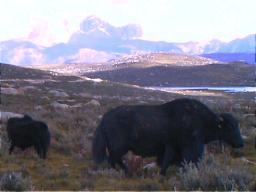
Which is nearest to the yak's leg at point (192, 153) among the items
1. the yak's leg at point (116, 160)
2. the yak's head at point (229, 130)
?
the yak's head at point (229, 130)

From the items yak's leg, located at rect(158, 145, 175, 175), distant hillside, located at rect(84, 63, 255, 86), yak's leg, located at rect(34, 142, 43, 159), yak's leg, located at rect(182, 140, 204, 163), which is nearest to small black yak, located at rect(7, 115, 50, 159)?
yak's leg, located at rect(34, 142, 43, 159)

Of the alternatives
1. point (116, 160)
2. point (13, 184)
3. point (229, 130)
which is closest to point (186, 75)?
point (229, 130)

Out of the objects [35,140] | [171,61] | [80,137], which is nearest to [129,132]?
[35,140]

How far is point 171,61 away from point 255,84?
81.9 m

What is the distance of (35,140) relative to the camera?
563 inches

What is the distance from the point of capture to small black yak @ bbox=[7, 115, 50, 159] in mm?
14242

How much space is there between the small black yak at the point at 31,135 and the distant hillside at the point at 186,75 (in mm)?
111893

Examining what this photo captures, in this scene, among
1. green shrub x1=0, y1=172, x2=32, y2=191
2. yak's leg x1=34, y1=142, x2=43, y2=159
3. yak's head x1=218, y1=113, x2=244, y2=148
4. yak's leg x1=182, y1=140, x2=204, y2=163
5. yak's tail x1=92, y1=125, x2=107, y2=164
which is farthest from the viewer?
yak's leg x1=34, y1=142, x2=43, y2=159

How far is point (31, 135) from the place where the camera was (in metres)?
14.3

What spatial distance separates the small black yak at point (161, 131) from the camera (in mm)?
10977

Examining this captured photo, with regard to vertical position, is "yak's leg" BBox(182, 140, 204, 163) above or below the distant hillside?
above

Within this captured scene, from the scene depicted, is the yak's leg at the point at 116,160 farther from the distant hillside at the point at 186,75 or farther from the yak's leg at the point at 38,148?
the distant hillside at the point at 186,75

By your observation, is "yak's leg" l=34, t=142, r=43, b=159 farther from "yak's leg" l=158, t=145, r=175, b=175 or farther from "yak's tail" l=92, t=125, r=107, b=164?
"yak's leg" l=158, t=145, r=175, b=175

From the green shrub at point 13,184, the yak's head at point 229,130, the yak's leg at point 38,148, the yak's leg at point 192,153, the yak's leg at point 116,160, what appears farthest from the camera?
the yak's leg at point 38,148
